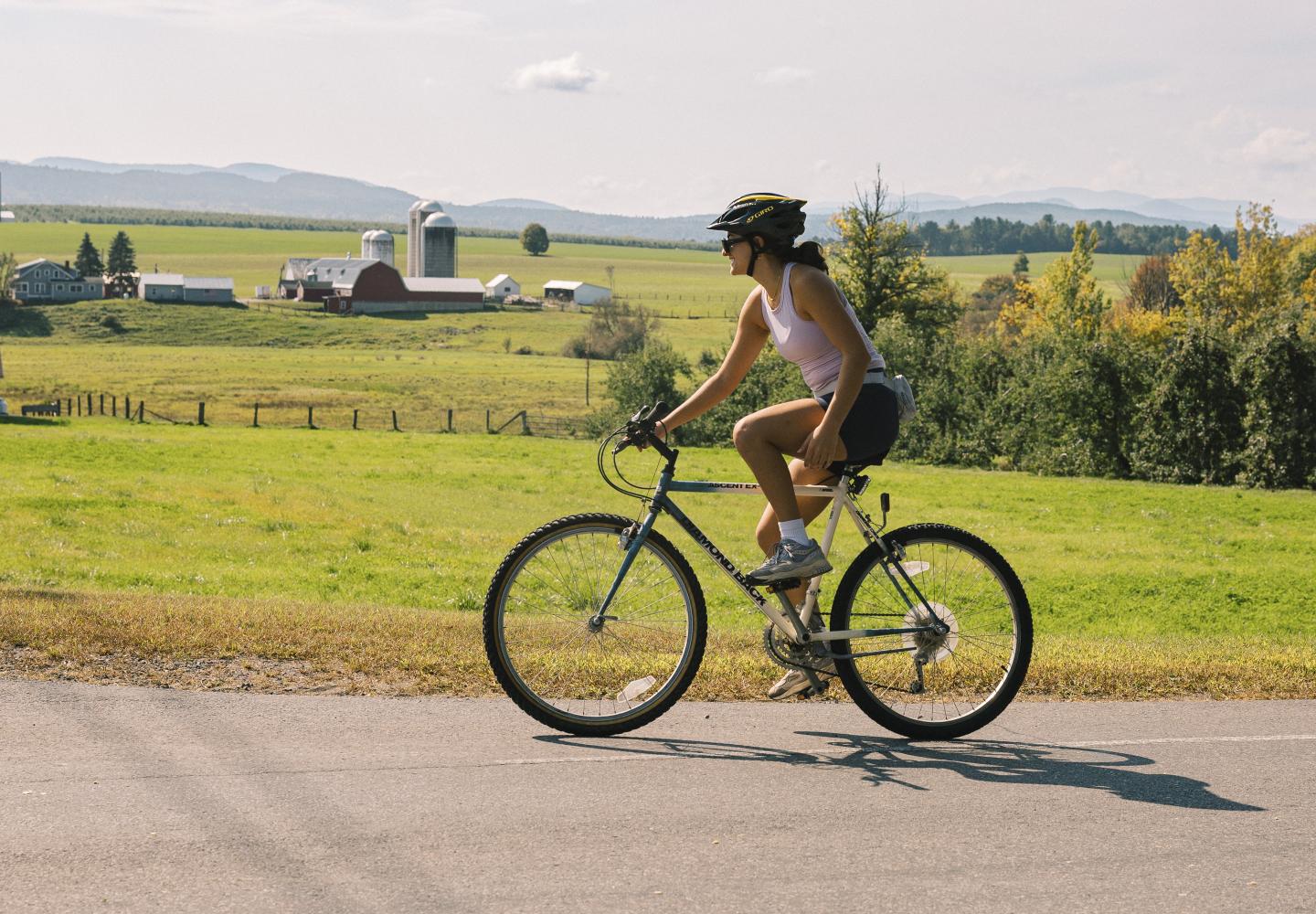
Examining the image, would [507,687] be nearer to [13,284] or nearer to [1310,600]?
[1310,600]

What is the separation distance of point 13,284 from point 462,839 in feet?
487

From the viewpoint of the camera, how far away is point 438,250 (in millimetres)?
173625

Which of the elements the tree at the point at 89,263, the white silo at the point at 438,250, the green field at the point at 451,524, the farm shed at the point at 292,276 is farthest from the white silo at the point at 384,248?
the green field at the point at 451,524

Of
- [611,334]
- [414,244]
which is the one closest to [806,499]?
[611,334]

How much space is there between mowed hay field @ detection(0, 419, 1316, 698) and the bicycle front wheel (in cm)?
57

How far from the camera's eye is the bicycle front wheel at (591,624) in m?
6.10

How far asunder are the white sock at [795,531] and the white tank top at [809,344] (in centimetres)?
57

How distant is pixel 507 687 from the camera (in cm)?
610

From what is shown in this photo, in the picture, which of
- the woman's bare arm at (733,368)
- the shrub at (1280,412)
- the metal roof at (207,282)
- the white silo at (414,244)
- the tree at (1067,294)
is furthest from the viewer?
the white silo at (414,244)

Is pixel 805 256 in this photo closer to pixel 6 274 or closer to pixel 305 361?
pixel 305 361

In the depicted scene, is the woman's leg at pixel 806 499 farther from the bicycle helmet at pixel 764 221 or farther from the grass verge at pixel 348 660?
the bicycle helmet at pixel 764 221

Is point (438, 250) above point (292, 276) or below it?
above

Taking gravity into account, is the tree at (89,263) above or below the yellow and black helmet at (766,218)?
above

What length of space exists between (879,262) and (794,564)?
51.1 metres
